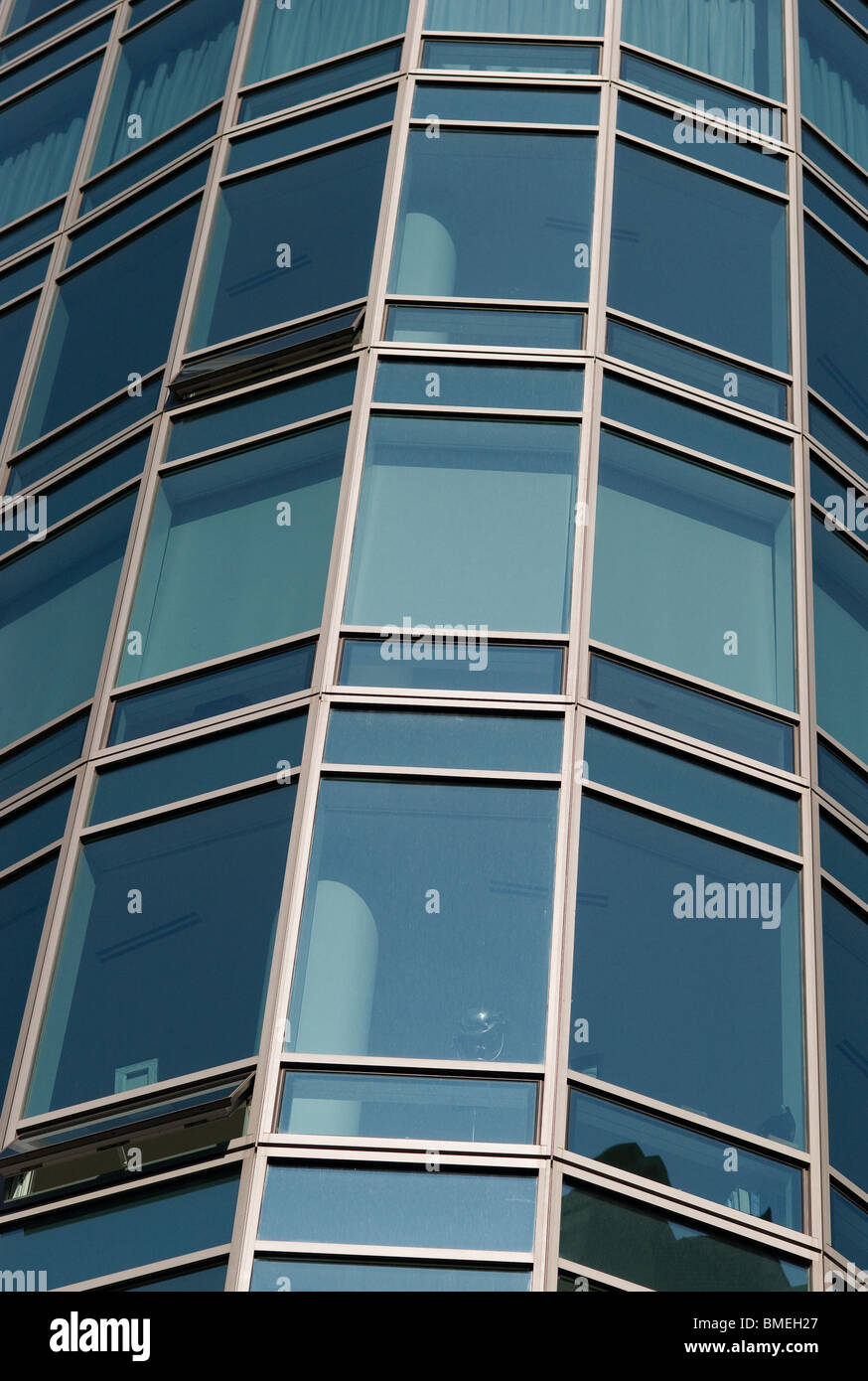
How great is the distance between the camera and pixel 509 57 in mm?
14766

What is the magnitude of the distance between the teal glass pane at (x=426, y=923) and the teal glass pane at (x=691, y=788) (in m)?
0.45

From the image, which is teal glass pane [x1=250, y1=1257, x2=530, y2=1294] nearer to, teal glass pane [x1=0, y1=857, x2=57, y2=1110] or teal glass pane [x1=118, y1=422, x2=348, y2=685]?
teal glass pane [x1=0, y1=857, x2=57, y2=1110]

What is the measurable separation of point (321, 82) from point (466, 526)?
452cm

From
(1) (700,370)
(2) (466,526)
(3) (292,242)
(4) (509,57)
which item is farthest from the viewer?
(4) (509,57)

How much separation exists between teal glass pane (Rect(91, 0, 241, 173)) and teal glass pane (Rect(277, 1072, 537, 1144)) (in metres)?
8.54

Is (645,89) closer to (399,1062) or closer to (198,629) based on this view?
(198,629)

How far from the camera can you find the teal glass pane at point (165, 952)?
10.7 meters

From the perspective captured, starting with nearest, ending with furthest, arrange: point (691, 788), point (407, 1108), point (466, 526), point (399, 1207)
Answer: point (399, 1207) < point (407, 1108) < point (691, 788) < point (466, 526)

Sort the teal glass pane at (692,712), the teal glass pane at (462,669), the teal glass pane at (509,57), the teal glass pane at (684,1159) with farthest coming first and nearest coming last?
the teal glass pane at (509,57), the teal glass pane at (692,712), the teal glass pane at (462,669), the teal glass pane at (684,1159)

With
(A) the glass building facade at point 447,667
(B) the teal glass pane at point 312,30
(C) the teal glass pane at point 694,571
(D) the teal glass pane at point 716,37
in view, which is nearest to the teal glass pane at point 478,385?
(A) the glass building facade at point 447,667

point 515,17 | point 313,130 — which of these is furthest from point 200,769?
point 515,17

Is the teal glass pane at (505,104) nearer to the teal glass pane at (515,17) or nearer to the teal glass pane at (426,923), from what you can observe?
the teal glass pane at (515,17)

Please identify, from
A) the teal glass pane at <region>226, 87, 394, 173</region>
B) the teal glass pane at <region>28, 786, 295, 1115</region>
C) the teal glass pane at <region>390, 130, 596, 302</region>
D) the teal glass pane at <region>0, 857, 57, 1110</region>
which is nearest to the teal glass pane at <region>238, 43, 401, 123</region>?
the teal glass pane at <region>226, 87, 394, 173</region>

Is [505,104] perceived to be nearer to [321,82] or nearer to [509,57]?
[509,57]
